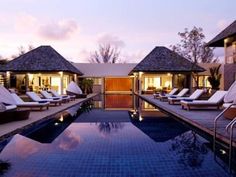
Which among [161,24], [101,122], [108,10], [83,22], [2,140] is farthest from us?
[83,22]

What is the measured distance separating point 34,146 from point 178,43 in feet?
119

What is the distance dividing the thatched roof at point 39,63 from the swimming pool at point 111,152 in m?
17.3

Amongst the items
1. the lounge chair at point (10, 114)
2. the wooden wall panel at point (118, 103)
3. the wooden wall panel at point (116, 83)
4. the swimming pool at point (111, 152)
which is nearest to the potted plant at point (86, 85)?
the wooden wall panel at point (116, 83)

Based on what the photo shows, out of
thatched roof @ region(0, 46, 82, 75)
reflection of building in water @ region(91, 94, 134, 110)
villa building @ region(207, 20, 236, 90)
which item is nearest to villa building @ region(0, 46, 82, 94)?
thatched roof @ region(0, 46, 82, 75)

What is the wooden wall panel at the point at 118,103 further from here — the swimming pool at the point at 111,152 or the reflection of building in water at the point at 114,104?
the swimming pool at the point at 111,152

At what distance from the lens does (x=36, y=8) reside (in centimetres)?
1966

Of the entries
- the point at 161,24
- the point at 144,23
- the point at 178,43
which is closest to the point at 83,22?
the point at 144,23

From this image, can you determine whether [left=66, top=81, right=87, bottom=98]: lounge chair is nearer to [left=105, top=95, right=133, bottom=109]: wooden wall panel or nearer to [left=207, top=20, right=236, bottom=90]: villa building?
[left=105, top=95, right=133, bottom=109]: wooden wall panel

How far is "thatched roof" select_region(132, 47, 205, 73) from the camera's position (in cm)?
2998

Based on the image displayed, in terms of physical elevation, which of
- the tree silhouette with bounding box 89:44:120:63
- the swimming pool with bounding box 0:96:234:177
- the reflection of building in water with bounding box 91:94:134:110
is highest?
the tree silhouette with bounding box 89:44:120:63

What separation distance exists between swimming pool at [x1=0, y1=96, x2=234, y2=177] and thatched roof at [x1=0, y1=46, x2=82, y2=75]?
1733cm

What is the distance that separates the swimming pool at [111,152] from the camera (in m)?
5.79

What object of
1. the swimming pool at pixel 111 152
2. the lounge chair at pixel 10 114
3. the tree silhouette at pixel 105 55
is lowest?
the swimming pool at pixel 111 152

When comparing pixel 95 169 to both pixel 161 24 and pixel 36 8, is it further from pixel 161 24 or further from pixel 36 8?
pixel 161 24
